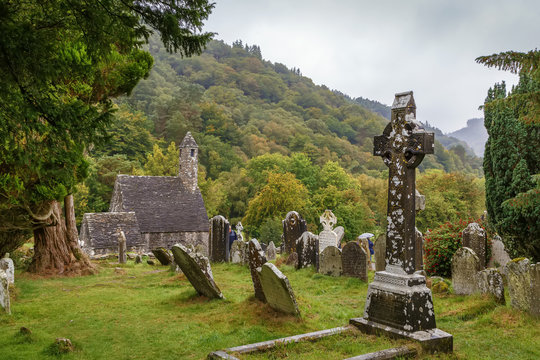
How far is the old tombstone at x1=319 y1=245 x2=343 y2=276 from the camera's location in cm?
1196

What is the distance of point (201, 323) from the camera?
717 centimetres

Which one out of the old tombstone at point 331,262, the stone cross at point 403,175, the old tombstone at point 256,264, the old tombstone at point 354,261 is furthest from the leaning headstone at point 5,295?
the old tombstone at point 354,261

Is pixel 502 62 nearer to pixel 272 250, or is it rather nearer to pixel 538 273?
pixel 538 273

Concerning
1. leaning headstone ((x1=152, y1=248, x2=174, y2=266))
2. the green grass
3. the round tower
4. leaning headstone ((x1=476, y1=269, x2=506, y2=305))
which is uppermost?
the round tower

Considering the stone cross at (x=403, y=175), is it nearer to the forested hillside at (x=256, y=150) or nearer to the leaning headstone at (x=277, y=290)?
the leaning headstone at (x=277, y=290)

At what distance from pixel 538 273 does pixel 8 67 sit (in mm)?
8081

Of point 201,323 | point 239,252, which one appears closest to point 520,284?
point 201,323

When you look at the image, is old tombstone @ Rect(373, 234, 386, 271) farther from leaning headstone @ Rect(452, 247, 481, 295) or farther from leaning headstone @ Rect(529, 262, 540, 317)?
leaning headstone @ Rect(529, 262, 540, 317)

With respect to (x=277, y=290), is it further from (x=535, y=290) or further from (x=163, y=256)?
(x=163, y=256)

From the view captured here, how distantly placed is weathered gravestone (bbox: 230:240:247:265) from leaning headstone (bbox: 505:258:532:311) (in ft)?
31.3

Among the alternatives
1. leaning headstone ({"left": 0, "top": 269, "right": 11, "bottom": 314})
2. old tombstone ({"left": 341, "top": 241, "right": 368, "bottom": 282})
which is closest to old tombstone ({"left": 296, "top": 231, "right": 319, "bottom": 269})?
old tombstone ({"left": 341, "top": 241, "right": 368, "bottom": 282})

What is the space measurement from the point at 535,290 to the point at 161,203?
980 inches

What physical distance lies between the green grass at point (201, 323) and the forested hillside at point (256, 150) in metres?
16.9

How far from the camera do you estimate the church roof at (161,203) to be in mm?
27328
